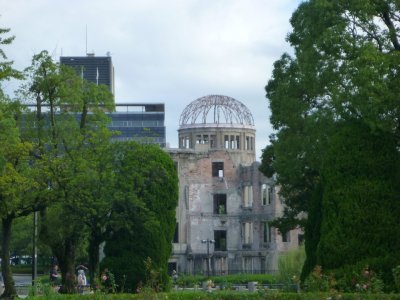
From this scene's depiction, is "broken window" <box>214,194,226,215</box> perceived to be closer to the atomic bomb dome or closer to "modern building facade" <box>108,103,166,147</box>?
the atomic bomb dome

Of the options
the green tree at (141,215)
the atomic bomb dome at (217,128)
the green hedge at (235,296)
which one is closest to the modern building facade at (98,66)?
the atomic bomb dome at (217,128)

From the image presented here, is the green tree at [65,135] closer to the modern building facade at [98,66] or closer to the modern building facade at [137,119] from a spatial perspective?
the modern building facade at [137,119]

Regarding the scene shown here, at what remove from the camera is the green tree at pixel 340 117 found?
25.8 m

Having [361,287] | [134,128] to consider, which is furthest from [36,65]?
[134,128]

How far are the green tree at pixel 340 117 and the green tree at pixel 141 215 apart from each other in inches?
176

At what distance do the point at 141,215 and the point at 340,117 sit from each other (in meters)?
8.66

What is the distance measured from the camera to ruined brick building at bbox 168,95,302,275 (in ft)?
236

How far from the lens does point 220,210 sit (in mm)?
75375

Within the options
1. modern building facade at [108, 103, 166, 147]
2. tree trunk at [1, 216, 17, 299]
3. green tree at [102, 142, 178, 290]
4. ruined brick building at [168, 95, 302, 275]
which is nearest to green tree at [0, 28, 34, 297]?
tree trunk at [1, 216, 17, 299]

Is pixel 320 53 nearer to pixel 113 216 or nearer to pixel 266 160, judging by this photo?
pixel 113 216

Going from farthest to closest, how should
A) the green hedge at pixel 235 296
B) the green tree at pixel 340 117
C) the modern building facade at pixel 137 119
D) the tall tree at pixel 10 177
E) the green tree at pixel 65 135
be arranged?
1. the modern building facade at pixel 137 119
2. the green tree at pixel 65 135
3. the tall tree at pixel 10 177
4. the green tree at pixel 340 117
5. the green hedge at pixel 235 296

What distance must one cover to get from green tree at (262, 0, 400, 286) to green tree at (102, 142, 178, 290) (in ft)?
14.7

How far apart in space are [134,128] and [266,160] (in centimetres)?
7554

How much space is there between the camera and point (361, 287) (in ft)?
72.5
